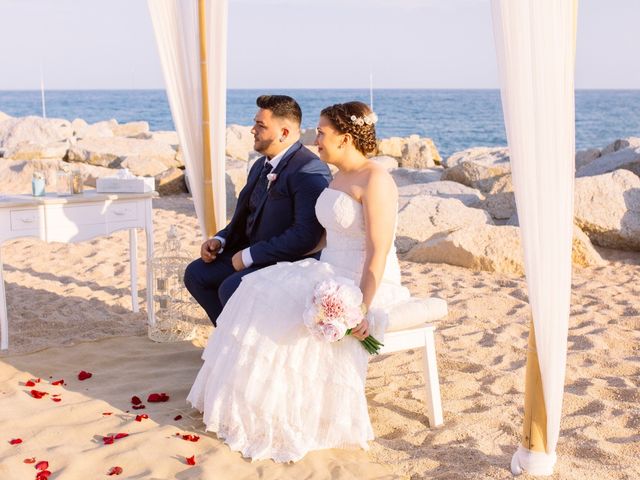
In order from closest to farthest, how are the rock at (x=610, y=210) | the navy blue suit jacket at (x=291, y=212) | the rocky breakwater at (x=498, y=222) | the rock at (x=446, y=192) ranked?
the navy blue suit jacket at (x=291, y=212), the rocky breakwater at (x=498, y=222), the rock at (x=610, y=210), the rock at (x=446, y=192)

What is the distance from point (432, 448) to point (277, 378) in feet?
2.31

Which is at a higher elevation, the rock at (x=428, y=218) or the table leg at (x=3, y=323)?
the rock at (x=428, y=218)

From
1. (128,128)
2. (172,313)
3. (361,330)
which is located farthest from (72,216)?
(128,128)

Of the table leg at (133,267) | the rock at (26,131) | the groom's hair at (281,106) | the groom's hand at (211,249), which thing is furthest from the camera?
the rock at (26,131)

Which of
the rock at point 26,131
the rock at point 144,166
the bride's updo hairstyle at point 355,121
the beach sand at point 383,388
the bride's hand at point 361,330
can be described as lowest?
the beach sand at point 383,388

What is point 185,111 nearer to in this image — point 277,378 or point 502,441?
point 277,378

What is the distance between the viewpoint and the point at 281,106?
423cm

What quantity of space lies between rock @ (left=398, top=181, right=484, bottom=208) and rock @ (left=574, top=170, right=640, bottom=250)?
61.6 inches

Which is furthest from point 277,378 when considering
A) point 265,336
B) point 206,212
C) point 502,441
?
point 206,212

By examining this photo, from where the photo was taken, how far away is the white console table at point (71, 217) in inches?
185

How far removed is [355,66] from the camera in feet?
162

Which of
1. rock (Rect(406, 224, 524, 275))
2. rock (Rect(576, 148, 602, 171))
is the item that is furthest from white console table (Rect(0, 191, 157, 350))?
rock (Rect(576, 148, 602, 171))

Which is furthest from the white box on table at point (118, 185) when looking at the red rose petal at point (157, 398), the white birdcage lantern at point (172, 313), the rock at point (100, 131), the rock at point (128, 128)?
the rock at point (128, 128)

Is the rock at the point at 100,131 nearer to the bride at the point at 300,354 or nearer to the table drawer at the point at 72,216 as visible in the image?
the table drawer at the point at 72,216
